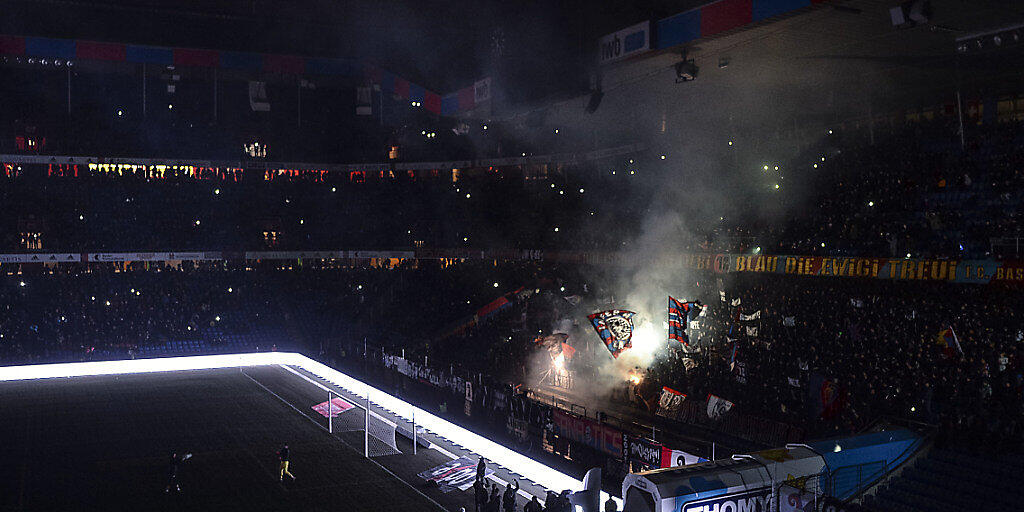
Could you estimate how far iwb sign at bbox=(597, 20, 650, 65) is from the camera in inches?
672

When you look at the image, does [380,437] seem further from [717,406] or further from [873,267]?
[873,267]

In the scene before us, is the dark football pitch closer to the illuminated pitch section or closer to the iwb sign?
the illuminated pitch section

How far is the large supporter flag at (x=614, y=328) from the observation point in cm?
2681

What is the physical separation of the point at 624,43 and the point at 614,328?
39.5ft

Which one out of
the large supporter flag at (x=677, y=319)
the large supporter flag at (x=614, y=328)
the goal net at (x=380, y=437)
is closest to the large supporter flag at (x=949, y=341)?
the large supporter flag at (x=677, y=319)

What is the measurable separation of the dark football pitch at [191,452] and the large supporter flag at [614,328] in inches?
290

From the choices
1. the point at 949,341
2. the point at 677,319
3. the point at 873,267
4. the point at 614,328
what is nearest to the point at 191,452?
the point at 614,328

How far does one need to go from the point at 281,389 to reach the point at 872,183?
78.5 ft

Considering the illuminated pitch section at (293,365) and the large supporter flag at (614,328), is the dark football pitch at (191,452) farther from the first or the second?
the large supporter flag at (614,328)

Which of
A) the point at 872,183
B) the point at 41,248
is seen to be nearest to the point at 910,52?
the point at 872,183

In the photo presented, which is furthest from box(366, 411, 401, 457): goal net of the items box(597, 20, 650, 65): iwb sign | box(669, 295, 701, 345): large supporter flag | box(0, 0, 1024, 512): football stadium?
box(597, 20, 650, 65): iwb sign

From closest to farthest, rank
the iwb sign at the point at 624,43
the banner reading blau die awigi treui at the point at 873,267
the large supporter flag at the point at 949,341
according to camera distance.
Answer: the iwb sign at the point at 624,43, the large supporter flag at the point at 949,341, the banner reading blau die awigi treui at the point at 873,267

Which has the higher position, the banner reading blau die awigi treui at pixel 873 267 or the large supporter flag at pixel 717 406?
the banner reading blau die awigi treui at pixel 873 267

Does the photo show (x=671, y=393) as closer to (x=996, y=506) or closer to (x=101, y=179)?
(x=996, y=506)
